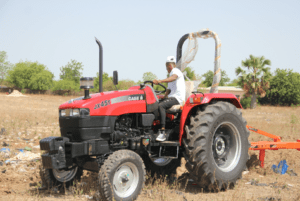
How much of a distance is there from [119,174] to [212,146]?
1732 mm

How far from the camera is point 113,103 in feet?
13.5

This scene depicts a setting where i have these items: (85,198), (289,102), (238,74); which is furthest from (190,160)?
(289,102)

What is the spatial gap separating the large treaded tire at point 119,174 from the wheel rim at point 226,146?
1461mm

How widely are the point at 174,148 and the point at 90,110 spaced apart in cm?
160

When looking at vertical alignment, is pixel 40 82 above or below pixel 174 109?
above

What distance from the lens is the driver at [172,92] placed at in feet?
15.1

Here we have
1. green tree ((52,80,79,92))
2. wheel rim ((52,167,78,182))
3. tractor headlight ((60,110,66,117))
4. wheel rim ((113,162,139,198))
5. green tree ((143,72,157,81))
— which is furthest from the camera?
green tree ((143,72,157,81))

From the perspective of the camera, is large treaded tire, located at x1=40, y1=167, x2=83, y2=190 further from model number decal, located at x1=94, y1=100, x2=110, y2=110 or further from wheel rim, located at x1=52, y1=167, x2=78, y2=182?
model number decal, located at x1=94, y1=100, x2=110, y2=110

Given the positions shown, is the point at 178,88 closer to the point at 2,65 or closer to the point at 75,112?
the point at 75,112

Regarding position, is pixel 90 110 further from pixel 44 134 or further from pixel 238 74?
pixel 238 74

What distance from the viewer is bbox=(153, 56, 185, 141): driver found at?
460 cm

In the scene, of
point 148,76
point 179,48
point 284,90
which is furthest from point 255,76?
point 148,76

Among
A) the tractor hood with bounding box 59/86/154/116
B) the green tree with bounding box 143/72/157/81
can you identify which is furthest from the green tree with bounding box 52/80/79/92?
the tractor hood with bounding box 59/86/154/116

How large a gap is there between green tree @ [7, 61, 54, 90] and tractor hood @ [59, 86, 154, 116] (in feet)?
191
